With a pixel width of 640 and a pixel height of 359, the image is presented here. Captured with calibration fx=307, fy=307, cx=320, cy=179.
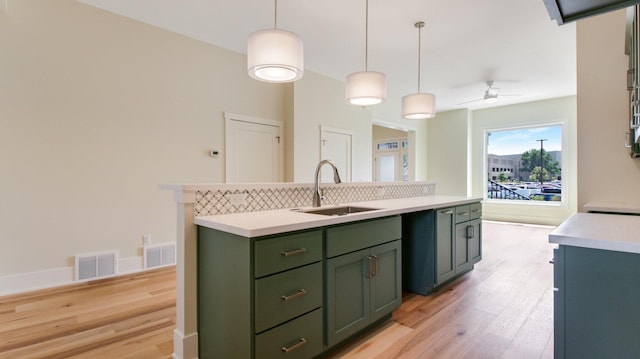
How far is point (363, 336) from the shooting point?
83.3 inches

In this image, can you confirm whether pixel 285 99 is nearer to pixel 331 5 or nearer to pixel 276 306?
pixel 331 5

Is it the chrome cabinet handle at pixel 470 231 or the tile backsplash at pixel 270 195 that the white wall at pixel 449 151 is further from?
the tile backsplash at pixel 270 195

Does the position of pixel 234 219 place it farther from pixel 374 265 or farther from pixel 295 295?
pixel 374 265

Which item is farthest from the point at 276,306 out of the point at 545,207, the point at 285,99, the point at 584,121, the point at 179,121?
the point at 545,207

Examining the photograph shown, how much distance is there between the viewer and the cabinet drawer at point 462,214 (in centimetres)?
309

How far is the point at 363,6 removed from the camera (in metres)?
3.24

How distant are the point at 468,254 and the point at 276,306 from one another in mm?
2552

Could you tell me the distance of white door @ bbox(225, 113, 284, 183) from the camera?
4434 millimetres

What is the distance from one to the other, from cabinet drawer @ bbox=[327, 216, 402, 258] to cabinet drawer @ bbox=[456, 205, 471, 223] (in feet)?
3.52

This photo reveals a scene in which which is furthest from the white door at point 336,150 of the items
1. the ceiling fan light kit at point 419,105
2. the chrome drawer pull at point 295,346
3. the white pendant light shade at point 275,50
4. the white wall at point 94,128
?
the chrome drawer pull at point 295,346

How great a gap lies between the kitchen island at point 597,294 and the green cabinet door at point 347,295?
103 cm

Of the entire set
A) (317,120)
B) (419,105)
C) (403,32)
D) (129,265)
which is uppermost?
(403,32)

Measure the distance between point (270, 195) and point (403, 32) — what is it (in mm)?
2878

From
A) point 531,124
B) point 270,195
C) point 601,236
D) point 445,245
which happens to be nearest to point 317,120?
point 445,245
